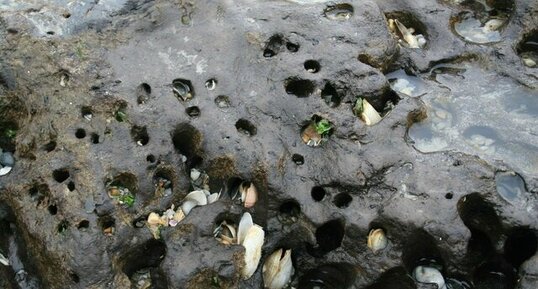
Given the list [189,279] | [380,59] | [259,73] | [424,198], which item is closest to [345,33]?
[380,59]

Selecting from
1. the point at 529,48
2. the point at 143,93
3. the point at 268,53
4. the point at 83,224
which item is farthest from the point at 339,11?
the point at 83,224

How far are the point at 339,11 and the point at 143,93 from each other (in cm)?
152

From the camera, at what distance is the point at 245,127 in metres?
4.19

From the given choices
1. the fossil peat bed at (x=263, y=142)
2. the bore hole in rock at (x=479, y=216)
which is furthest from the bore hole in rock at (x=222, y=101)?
the bore hole in rock at (x=479, y=216)

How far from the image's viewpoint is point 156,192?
409 cm

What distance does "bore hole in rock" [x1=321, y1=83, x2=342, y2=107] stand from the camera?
14.1 feet

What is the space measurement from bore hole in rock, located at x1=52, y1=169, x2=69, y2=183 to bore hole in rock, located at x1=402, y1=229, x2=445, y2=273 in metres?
2.10

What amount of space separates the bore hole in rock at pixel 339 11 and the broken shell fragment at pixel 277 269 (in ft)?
5.63

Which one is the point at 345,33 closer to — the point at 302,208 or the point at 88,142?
the point at 302,208

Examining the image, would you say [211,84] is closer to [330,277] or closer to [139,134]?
[139,134]

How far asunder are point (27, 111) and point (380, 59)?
7.78 ft

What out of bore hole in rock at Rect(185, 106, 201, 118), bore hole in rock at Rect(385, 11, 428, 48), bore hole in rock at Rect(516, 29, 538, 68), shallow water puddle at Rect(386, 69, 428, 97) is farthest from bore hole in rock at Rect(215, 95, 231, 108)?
bore hole in rock at Rect(516, 29, 538, 68)

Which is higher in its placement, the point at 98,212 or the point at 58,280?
the point at 98,212

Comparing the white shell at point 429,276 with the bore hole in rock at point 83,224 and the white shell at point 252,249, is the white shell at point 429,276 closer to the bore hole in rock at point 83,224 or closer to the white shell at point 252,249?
the white shell at point 252,249
